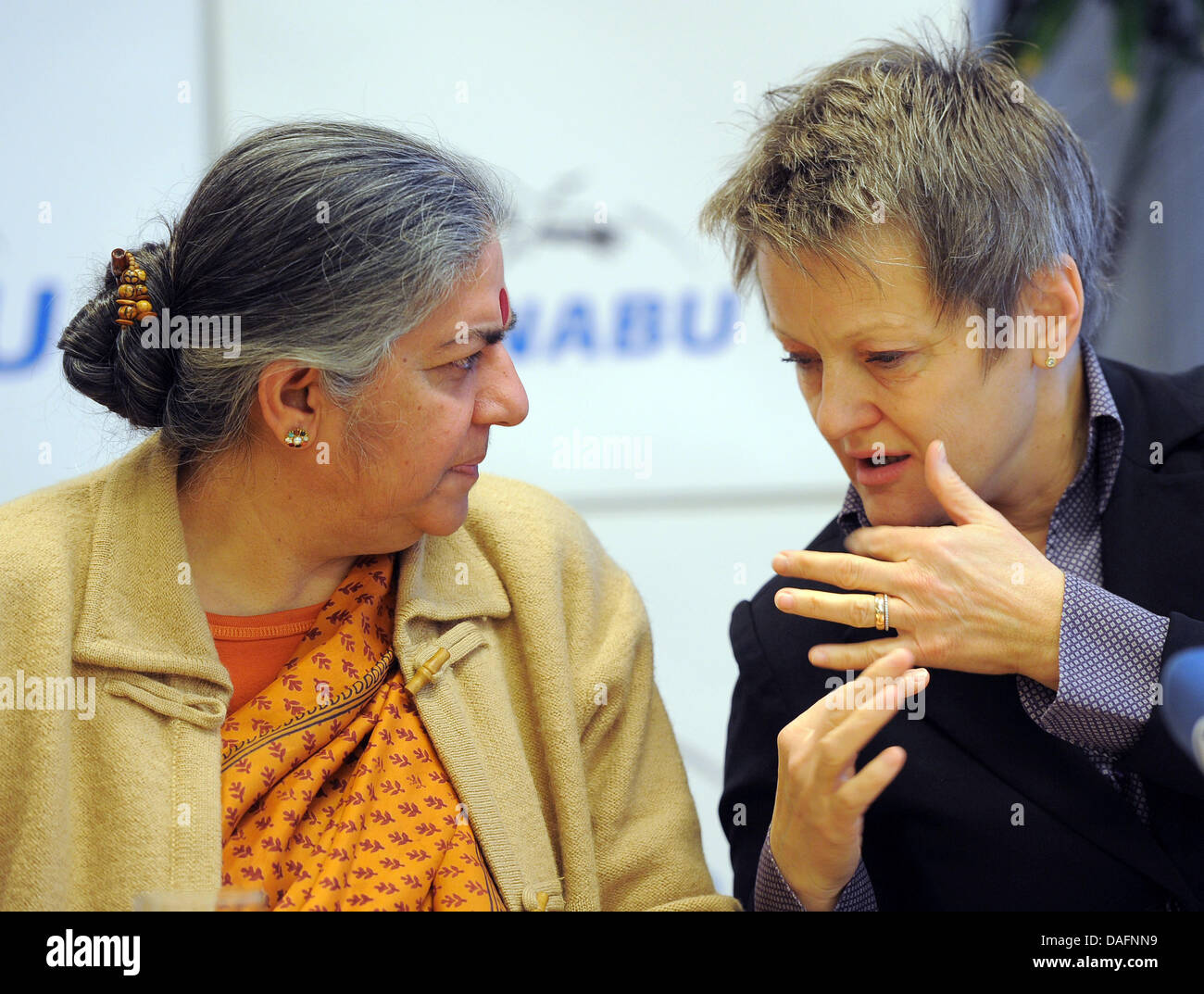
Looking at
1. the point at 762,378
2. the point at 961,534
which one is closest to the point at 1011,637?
the point at 961,534

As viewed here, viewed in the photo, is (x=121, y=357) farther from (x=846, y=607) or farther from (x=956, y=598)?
(x=956, y=598)

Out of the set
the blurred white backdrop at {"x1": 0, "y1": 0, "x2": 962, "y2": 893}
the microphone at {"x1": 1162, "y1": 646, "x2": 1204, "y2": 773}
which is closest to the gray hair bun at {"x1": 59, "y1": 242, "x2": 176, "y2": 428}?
the blurred white backdrop at {"x1": 0, "y1": 0, "x2": 962, "y2": 893}

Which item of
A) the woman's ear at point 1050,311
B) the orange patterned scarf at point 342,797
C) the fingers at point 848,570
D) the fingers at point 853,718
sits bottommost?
the orange patterned scarf at point 342,797

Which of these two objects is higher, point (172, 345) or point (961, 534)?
point (172, 345)

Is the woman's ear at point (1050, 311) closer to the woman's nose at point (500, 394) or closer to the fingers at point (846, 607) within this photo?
the fingers at point (846, 607)

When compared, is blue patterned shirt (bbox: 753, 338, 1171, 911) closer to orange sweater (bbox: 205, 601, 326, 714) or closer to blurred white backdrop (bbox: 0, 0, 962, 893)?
orange sweater (bbox: 205, 601, 326, 714)

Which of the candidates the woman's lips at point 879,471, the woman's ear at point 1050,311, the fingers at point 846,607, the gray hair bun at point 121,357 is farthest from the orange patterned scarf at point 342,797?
the woman's ear at point 1050,311

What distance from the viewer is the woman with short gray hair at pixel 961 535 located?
130cm

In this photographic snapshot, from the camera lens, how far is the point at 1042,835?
1399 millimetres

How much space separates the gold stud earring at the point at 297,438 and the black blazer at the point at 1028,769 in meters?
0.64

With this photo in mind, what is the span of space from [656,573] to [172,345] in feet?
4.39

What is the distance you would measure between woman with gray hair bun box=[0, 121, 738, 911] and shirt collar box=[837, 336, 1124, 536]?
1.86 ft

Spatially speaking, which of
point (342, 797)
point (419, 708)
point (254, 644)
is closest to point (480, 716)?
point (419, 708)
